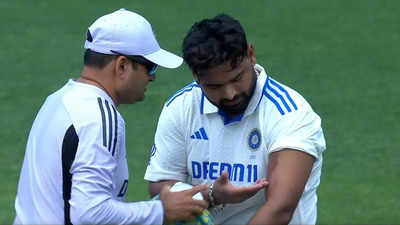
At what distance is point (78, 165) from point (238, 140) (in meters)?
0.74

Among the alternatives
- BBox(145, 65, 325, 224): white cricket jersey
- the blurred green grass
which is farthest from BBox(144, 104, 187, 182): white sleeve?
the blurred green grass

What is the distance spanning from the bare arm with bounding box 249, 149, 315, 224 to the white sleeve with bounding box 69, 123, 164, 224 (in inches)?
24.9

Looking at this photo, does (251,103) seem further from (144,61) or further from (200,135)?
(144,61)

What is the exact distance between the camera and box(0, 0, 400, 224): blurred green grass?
25.3ft

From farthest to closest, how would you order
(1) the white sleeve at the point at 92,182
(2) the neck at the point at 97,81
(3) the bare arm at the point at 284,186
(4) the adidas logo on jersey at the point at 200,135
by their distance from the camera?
(4) the adidas logo on jersey at the point at 200,135, (2) the neck at the point at 97,81, (3) the bare arm at the point at 284,186, (1) the white sleeve at the point at 92,182

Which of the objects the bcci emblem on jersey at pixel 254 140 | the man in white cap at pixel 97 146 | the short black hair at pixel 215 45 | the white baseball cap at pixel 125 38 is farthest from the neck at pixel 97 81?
the bcci emblem on jersey at pixel 254 140

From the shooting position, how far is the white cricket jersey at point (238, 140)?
416cm

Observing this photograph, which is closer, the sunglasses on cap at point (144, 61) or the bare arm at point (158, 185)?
the sunglasses on cap at point (144, 61)

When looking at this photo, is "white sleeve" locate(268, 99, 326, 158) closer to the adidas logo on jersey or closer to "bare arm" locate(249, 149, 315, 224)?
"bare arm" locate(249, 149, 315, 224)

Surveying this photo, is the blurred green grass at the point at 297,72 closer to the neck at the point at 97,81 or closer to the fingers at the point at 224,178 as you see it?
the fingers at the point at 224,178

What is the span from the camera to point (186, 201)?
163 inches

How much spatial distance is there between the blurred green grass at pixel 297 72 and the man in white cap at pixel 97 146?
3.12m

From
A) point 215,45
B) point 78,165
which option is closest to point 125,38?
point 215,45

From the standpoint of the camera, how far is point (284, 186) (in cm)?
407
